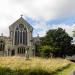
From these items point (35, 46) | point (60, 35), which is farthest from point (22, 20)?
point (60, 35)

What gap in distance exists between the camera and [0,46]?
258ft

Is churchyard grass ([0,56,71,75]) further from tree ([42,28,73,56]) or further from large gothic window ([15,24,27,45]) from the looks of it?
large gothic window ([15,24,27,45])

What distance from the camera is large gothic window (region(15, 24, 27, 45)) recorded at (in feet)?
261

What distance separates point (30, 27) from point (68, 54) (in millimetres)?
15067

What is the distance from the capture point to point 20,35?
79.9 meters

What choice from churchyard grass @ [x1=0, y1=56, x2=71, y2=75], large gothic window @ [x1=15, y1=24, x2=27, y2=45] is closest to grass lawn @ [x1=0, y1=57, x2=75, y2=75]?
churchyard grass @ [x1=0, y1=56, x2=71, y2=75]

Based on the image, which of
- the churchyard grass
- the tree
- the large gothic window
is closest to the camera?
the churchyard grass

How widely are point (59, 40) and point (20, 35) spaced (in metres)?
12.7

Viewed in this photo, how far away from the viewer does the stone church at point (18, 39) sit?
7838 centimetres

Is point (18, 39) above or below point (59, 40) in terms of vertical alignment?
above

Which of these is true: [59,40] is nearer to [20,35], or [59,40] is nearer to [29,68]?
[20,35]

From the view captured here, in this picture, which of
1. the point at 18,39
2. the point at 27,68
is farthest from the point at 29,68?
the point at 18,39

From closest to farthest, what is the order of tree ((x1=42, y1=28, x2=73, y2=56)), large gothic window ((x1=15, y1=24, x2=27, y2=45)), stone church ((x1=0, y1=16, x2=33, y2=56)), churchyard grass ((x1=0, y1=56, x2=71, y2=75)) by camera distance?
churchyard grass ((x1=0, y1=56, x2=71, y2=75))
tree ((x1=42, y1=28, x2=73, y2=56))
stone church ((x1=0, y1=16, x2=33, y2=56))
large gothic window ((x1=15, y1=24, x2=27, y2=45))

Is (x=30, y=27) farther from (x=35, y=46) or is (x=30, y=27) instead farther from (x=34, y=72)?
(x=34, y=72)
